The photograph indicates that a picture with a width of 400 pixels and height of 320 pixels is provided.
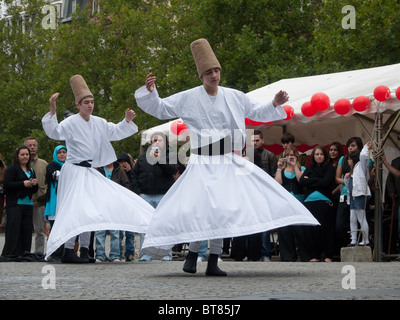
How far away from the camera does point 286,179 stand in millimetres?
13938

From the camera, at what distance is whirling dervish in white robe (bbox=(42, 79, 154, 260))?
37.7ft

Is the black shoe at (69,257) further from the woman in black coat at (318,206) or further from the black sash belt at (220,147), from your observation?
the woman in black coat at (318,206)

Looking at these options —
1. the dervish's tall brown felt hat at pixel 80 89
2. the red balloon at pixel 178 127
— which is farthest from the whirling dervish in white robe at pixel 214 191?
the red balloon at pixel 178 127

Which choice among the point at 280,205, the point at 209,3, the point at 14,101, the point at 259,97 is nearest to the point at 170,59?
the point at 209,3

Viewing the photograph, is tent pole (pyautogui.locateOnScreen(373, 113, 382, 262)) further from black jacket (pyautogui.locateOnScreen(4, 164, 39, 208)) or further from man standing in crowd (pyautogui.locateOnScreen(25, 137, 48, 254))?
man standing in crowd (pyautogui.locateOnScreen(25, 137, 48, 254))

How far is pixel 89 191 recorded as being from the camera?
11.9 m

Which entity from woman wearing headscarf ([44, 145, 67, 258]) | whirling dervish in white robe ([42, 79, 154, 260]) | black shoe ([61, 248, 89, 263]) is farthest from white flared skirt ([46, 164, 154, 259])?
woman wearing headscarf ([44, 145, 67, 258])

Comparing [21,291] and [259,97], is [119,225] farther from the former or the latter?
[259,97]

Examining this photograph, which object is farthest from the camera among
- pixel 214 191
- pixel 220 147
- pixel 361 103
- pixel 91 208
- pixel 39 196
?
pixel 39 196

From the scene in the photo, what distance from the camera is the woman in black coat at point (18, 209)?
44.1 ft

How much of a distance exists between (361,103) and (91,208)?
385 centimetres

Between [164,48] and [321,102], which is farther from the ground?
[164,48]

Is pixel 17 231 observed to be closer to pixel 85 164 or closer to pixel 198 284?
pixel 85 164

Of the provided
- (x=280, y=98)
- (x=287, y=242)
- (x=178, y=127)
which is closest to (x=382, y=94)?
(x=287, y=242)
